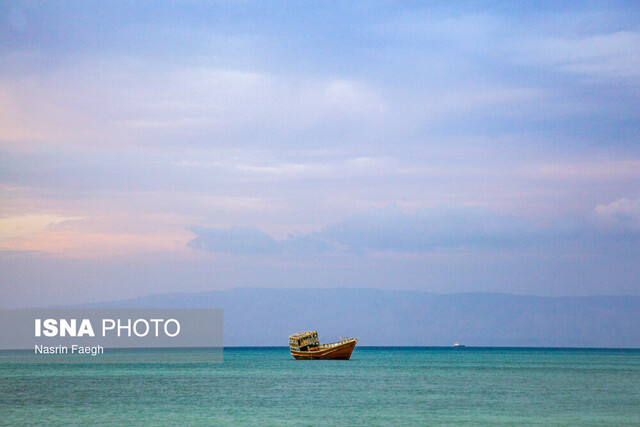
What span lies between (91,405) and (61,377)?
1366 inches

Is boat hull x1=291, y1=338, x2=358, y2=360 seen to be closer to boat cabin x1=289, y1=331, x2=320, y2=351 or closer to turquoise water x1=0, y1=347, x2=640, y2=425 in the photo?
boat cabin x1=289, y1=331, x2=320, y2=351

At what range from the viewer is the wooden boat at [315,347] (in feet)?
391

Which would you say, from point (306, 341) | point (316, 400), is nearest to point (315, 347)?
point (306, 341)

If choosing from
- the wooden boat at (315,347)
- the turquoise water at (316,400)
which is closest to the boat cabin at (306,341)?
the wooden boat at (315,347)

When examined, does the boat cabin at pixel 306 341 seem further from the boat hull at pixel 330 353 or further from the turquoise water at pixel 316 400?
the turquoise water at pixel 316 400

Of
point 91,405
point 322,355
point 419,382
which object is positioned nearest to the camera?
point 91,405

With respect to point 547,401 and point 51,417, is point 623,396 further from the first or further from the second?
point 51,417

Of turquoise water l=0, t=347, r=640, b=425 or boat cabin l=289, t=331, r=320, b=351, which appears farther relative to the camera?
boat cabin l=289, t=331, r=320, b=351

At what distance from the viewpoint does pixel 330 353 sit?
120 meters

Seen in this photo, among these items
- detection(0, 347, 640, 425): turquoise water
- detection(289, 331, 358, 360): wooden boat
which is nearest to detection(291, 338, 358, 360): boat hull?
detection(289, 331, 358, 360): wooden boat

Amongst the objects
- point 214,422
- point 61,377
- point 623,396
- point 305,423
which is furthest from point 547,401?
point 61,377

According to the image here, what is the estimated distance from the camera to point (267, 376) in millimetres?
87875

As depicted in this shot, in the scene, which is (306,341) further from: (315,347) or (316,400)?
(316,400)

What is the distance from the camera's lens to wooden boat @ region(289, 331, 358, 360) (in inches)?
4692
